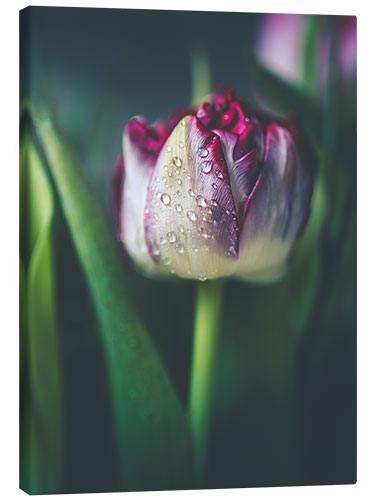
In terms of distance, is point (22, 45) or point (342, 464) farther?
point (342, 464)

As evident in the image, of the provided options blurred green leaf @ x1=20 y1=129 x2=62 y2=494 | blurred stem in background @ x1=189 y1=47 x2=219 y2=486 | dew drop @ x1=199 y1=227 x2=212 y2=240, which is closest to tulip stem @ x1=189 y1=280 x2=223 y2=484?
blurred stem in background @ x1=189 y1=47 x2=219 y2=486

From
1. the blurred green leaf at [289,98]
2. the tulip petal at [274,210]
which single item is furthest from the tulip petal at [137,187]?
the blurred green leaf at [289,98]

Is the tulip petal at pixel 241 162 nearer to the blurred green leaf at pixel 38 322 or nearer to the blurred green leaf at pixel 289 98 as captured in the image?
the blurred green leaf at pixel 289 98

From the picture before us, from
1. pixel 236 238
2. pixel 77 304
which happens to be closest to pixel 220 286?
pixel 236 238

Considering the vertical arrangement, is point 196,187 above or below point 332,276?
above

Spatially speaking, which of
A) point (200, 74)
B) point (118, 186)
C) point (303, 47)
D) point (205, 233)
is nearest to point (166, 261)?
point (205, 233)

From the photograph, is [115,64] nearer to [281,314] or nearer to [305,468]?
[281,314]

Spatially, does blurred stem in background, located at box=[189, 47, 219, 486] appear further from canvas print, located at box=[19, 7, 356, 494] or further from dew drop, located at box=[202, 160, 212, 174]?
dew drop, located at box=[202, 160, 212, 174]
